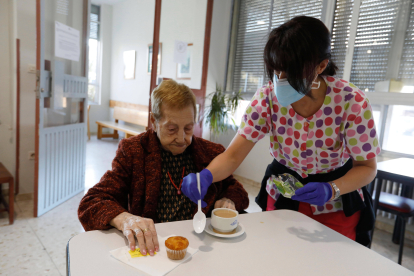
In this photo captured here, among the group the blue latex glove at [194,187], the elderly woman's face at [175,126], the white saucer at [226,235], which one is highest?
the elderly woman's face at [175,126]

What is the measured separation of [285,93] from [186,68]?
3053mm

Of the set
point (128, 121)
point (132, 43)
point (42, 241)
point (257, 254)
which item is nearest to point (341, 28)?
point (257, 254)

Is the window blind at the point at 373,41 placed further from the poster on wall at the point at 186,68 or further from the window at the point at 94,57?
the window at the point at 94,57

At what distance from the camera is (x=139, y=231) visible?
835 millimetres

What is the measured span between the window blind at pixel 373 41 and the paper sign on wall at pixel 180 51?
1.96 m

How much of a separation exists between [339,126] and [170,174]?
27.2 inches

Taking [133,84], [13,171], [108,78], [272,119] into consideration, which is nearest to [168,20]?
[13,171]

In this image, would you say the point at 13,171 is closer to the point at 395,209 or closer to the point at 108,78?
the point at 395,209

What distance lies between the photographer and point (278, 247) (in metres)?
0.88

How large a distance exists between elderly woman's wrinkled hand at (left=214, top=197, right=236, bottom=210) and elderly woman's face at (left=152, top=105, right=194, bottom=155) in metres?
0.27

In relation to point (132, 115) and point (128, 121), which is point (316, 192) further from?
point (128, 121)

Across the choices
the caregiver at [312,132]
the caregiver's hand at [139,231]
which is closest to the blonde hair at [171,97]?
the caregiver at [312,132]

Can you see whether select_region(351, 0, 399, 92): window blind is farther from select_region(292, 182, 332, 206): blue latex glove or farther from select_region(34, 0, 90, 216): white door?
select_region(34, 0, 90, 216): white door

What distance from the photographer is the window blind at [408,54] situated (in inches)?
104
